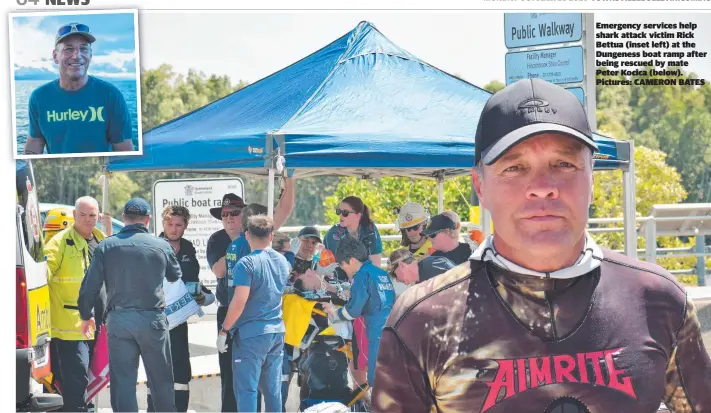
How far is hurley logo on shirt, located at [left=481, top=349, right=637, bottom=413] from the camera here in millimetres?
1827

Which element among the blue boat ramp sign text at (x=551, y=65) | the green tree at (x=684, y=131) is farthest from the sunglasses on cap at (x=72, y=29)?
the green tree at (x=684, y=131)

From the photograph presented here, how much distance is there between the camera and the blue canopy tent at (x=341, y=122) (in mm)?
6961

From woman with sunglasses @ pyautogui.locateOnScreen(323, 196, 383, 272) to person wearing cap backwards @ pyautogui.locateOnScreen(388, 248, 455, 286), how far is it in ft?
3.51

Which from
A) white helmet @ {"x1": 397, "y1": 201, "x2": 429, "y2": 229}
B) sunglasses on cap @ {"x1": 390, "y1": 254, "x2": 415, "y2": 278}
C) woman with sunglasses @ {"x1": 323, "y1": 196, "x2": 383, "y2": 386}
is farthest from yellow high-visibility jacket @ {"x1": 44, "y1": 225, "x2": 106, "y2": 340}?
white helmet @ {"x1": 397, "y1": 201, "x2": 429, "y2": 229}

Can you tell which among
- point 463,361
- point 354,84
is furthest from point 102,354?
point 463,361

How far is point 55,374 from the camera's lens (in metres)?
7.78

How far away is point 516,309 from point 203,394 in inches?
296

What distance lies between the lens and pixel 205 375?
30.7ft

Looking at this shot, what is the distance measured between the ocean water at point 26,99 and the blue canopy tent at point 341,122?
0.75m

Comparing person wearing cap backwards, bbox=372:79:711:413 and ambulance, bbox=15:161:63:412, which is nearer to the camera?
person wearing cap backwards, bbox=372:79:711:413

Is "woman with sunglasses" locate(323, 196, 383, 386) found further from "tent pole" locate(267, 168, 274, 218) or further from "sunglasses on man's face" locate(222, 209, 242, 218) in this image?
"tent pole" locate(267, 168, 274, 218)

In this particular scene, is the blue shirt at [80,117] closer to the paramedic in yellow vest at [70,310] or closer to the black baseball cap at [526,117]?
the paramedic in yellow vest at [70,310]

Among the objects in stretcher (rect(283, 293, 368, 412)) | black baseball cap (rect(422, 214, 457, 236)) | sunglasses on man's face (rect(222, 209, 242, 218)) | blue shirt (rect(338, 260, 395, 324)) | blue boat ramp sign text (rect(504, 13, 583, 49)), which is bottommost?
stretcher (rect(283, 293, 368, 412))

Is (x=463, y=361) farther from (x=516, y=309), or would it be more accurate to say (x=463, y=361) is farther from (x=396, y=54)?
(x=396, y=54)
